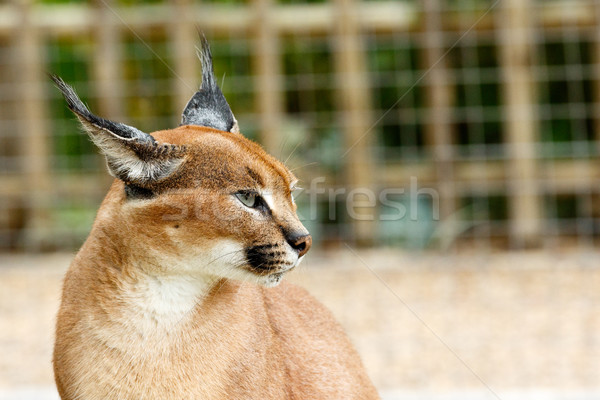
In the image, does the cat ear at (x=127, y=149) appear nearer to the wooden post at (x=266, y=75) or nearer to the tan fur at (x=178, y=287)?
the tan fur at (x=178, y=287)

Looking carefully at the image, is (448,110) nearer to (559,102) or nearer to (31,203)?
(559,102)

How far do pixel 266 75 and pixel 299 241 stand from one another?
18.0 ft

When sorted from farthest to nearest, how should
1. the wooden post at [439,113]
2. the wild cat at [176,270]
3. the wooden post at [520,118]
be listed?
the wooden post at [439,113], the wooden post at [520,118], the wild cat at [176,270]

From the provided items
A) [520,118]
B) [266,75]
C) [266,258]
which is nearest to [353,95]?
[266,75]

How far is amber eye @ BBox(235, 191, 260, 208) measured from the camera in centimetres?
290

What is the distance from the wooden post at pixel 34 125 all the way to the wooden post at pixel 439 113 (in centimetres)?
376

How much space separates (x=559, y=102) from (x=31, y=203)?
580cm

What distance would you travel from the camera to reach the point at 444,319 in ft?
23.0

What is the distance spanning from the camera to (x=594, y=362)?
6.15 metres

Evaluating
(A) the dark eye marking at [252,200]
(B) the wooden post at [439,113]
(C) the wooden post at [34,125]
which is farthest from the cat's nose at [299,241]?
(C) the wooden post at [34,125]

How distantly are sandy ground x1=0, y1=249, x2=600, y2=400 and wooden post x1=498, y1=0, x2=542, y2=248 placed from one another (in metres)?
0.41

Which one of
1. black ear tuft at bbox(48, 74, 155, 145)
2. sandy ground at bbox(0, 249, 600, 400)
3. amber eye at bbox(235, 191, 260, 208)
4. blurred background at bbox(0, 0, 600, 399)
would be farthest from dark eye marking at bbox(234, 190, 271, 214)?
blurred background at bbox(0, 0, 600, 399)

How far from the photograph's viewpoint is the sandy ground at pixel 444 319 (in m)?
5.97

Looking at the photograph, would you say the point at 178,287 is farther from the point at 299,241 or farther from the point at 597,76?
the point at 597,76
